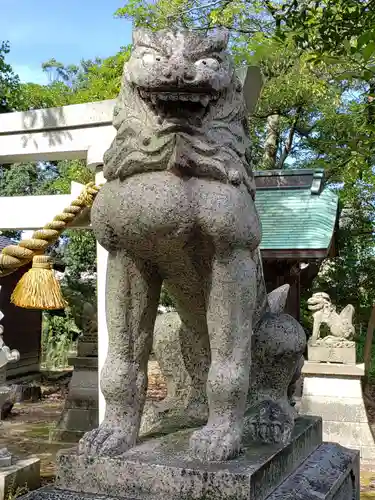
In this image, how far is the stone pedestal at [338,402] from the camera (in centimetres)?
711

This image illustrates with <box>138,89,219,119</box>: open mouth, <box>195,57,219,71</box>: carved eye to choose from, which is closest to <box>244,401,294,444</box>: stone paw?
<box>138,89,219,119</box>: open mouth

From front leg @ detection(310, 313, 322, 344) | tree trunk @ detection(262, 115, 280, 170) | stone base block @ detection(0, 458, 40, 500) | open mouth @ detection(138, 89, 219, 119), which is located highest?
tree trunk @ detection(262, 115, 280, 170)

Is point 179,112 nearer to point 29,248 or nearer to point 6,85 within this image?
point 29,248

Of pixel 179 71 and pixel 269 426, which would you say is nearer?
pixel 179 71

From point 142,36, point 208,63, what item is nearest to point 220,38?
point 208,63

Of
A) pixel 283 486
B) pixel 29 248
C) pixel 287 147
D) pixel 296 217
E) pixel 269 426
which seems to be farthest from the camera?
pixel 287 147

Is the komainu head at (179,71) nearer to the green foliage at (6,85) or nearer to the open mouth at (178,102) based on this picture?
the open mouth at (178,102)

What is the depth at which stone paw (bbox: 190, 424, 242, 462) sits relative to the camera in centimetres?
177

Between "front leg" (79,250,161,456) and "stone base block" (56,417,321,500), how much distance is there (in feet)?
0.34

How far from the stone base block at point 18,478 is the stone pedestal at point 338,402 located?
12.1ft

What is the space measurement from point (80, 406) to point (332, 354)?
3.24 metres

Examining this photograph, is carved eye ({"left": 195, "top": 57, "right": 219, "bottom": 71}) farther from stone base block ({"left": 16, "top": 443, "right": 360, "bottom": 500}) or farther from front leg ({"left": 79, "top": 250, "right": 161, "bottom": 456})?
stone base block ({"left": 16, "top": 443, "right": 360, "bottom": 500})

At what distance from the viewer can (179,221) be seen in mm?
1786

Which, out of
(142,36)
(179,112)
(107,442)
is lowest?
(107,442)
